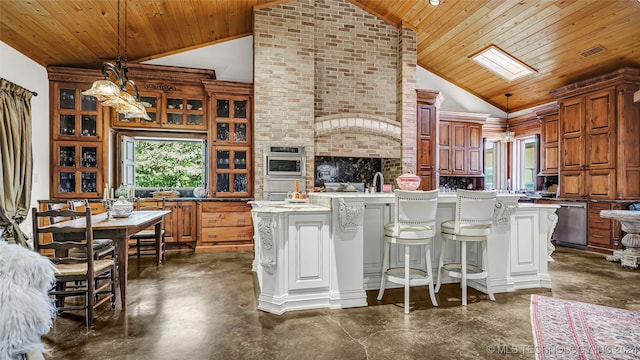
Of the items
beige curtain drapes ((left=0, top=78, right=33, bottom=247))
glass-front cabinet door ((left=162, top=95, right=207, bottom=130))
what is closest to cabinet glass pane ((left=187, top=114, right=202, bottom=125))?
glass-front cabinet door ((left=162, top=95, right=207, bottom=130))

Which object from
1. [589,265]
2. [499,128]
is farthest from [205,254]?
[499,128]

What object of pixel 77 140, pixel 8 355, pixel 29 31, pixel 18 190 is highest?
pixel 29 31

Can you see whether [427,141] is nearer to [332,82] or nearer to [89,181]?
[332,82]

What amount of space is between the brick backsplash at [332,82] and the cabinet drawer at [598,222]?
2920mm

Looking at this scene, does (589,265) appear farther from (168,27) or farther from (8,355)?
(168,27)

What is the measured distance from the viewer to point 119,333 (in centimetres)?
243

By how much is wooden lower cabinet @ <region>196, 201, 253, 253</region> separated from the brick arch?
1.83 metres

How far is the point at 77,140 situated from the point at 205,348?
4.53 metres

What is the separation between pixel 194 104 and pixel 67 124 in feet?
6.25

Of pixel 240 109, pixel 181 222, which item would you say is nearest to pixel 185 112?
pixel 240 109

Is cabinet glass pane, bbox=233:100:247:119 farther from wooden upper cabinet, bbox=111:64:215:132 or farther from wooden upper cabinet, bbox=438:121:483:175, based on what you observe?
wooden upper cabinet, bbox=438:121:483:175

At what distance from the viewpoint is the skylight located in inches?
236

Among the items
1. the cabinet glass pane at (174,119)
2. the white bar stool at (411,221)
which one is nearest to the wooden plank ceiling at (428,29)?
the cabinet glass pane at (174,119)

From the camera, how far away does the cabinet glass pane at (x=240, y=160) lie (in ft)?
18.4
